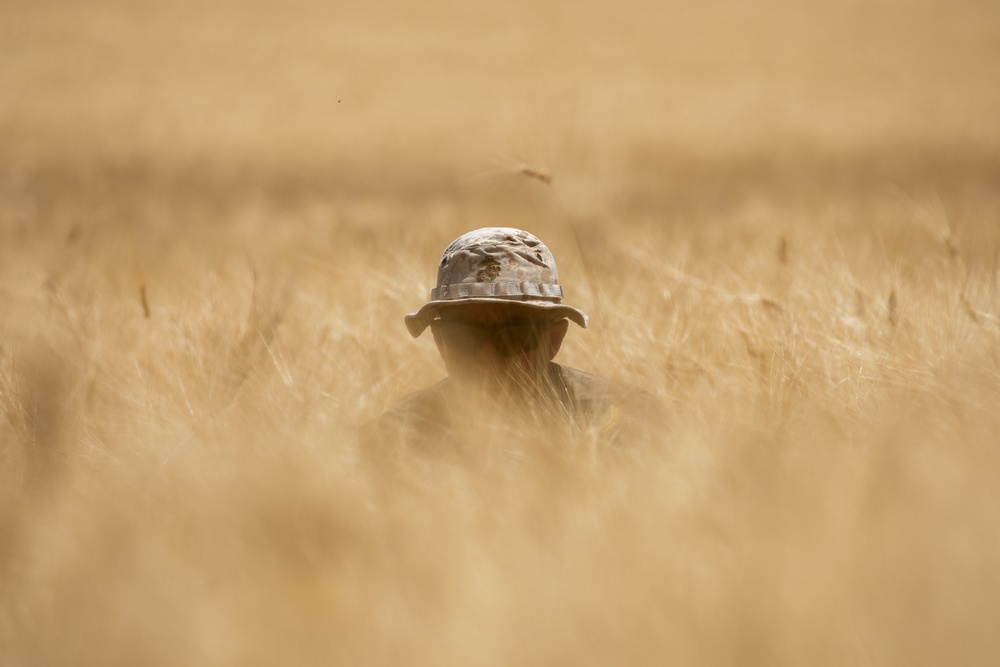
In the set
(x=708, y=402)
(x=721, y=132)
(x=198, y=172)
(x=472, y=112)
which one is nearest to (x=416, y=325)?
(x=708, y=402)

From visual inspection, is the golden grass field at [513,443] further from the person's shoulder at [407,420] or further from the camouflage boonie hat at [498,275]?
the camouflage boonie hat at [498,275]

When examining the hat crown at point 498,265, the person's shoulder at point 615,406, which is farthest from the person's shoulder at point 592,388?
the hat crown at point 498,265

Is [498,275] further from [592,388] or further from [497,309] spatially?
[592,388]

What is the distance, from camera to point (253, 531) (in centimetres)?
45

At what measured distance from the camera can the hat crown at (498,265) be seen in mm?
865

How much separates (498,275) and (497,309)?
0.11 ft

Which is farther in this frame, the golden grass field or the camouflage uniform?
the camouflage uniform

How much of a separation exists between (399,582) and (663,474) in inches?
7.0

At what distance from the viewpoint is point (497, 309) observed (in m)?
0.86

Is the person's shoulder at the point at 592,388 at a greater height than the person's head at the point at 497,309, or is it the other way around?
the person's head at the point at 497,309

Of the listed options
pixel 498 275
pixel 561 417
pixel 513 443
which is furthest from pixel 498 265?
pixel 513 443

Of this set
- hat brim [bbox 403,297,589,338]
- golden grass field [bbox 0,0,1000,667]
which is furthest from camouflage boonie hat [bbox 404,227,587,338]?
golden grass field [bbox 0,0,1000,667]

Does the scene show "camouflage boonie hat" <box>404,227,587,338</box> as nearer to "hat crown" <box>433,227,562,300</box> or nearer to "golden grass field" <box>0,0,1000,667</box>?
"hat crown" <box>433,227,562,300</box>

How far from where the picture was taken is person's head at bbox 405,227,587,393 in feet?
2.81
